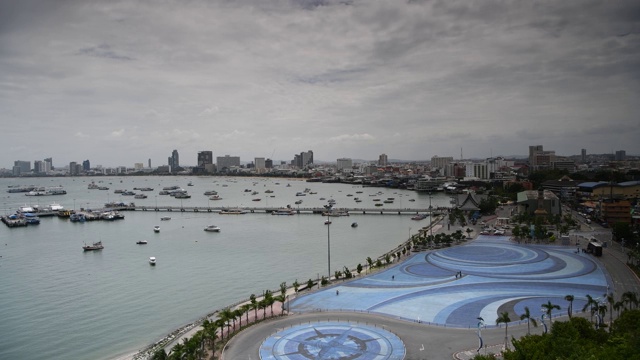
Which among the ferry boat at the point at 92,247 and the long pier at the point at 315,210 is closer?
the ferry boat at the point at 92,247

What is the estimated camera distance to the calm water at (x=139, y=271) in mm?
21250

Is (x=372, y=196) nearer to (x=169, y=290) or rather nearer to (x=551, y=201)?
(x=551, y=201)

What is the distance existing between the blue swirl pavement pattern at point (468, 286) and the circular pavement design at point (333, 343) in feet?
8.27

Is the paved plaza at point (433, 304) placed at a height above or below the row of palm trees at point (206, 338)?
below

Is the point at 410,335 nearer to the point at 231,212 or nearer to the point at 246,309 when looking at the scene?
the point at 246,309

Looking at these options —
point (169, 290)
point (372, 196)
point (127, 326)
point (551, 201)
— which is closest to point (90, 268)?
point (169, 290)

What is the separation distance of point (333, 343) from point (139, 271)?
21131mm

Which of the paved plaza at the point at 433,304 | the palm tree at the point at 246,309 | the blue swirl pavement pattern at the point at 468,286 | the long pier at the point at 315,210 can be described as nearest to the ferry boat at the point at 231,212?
the long pier at the point at 315,210

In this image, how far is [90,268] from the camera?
34.1 metres

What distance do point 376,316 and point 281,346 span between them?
490 cm

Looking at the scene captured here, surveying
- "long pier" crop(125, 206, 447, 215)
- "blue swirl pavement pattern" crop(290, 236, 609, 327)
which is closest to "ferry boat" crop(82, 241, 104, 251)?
"blue swirl pavement pattern" crop(290, 236, 609, 327)

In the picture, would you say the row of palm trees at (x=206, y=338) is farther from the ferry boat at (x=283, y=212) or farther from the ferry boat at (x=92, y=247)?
the ferry boat at (x=283, y=212)

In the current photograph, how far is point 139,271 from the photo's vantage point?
33.2 metres

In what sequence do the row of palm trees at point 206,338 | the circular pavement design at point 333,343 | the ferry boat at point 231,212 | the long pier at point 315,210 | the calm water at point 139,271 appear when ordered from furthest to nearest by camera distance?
1. the ferry boat at point 231,212
2. the long pier at point 315,210
3. the calm water at point 139,271
4. the circular pavement design at point 333,343
5. the row of palm trees at point 206,338
